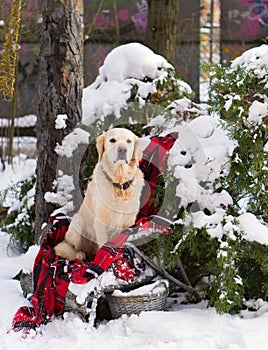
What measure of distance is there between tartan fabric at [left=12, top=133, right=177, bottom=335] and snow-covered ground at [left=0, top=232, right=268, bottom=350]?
77mm

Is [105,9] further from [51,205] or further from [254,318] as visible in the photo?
[254,318]

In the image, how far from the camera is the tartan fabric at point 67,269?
3.05m

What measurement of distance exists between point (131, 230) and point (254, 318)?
0.81 meters

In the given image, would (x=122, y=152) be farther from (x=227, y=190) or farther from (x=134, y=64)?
(x=134, y=64)

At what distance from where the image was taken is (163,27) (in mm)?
5887

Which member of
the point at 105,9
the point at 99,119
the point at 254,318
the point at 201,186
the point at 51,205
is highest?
the point at 105,9

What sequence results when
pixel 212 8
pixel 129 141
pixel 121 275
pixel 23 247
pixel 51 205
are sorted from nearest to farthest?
pixel 129 141, pixel 121 275, pixel 51 205, pixel 23 247, pixel 212 8

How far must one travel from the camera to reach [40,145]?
380 cm

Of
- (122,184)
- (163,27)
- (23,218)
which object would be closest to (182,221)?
(122,184)

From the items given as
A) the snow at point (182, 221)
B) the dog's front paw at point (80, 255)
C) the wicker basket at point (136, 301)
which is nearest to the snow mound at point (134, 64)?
the snow at point (182, 221)

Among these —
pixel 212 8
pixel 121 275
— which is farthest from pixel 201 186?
pixel 212 8

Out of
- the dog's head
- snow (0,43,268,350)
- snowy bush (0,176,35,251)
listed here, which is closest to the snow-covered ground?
snow (0,43,268,350)

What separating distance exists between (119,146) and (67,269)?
755 mm

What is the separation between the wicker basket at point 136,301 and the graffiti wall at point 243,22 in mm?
7300
